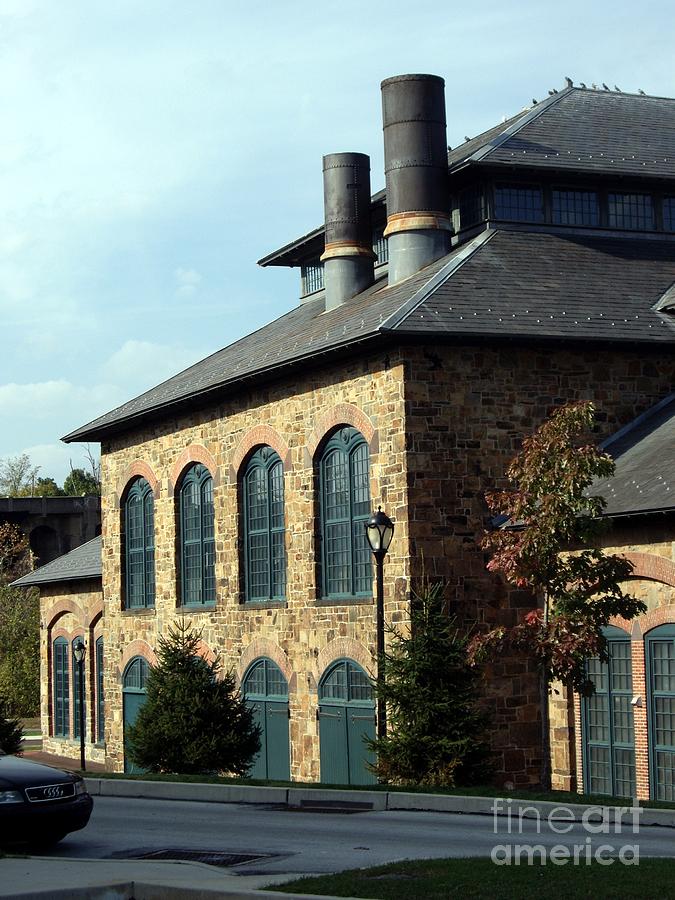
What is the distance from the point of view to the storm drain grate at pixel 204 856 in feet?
45.8

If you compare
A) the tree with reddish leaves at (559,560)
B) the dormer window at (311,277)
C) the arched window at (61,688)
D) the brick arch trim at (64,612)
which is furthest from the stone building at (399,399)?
the arched window at (61,688)

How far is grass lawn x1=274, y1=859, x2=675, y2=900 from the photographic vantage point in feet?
35.3

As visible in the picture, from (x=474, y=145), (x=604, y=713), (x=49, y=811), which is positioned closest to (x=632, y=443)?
(x=604, y=713)

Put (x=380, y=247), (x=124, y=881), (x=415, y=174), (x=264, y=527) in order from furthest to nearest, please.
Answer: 1. (x=380, y=247)
2. (x=264, y=527)
3. (x=415, y=174)
4. (x=124, y=881)

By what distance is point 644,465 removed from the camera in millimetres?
22609

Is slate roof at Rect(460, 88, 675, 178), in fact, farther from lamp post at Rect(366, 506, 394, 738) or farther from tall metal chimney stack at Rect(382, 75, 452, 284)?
lamp post at Rect(366, 506, 394, 738)

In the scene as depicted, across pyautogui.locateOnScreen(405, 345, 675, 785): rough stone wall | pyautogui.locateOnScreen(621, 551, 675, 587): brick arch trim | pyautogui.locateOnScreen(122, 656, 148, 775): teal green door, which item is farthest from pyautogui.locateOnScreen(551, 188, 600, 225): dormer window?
pyautogui.locateOnScreen(122, 656, 148, 775): teal green door

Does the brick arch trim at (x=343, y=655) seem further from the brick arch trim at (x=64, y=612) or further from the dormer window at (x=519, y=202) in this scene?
the brick arch trim at (x=64, y=612)

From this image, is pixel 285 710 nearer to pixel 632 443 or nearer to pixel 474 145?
pixel 632 443

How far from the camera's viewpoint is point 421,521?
23.9 metres

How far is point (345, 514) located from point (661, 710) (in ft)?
24.1

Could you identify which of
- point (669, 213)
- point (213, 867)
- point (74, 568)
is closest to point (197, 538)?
point (669, 213)

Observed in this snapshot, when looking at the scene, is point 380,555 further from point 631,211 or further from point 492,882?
point 631,211

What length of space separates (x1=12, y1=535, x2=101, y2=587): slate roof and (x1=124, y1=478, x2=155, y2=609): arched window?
453 cm
